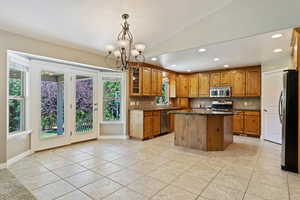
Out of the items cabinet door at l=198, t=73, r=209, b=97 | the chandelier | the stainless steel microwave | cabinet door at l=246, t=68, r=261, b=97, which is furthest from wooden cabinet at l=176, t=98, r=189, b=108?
the chandelier

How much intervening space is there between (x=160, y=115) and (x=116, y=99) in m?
1.57

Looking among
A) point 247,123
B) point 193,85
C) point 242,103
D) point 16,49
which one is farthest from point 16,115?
point 242,103

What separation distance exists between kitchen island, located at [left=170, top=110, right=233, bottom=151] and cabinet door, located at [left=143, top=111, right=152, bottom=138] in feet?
3.72

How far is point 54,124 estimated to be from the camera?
439 cm

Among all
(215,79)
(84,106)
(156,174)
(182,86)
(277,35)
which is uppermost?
(277,35)

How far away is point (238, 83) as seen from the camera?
238 inches

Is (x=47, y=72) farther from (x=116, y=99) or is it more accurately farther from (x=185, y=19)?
(x=185, y=19)

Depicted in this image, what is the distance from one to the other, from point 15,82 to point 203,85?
6037 mm

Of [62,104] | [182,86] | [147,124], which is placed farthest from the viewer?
[182,86]

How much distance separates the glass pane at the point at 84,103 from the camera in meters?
4.83

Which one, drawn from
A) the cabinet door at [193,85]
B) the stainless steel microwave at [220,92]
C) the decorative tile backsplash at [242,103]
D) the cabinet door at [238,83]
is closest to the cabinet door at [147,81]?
the cabinet door at [193,85]

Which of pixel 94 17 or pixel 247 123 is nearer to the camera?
pixel 94 17

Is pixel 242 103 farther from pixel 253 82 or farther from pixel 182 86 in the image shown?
pixel 182 86

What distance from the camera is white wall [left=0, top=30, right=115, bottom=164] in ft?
9.81
